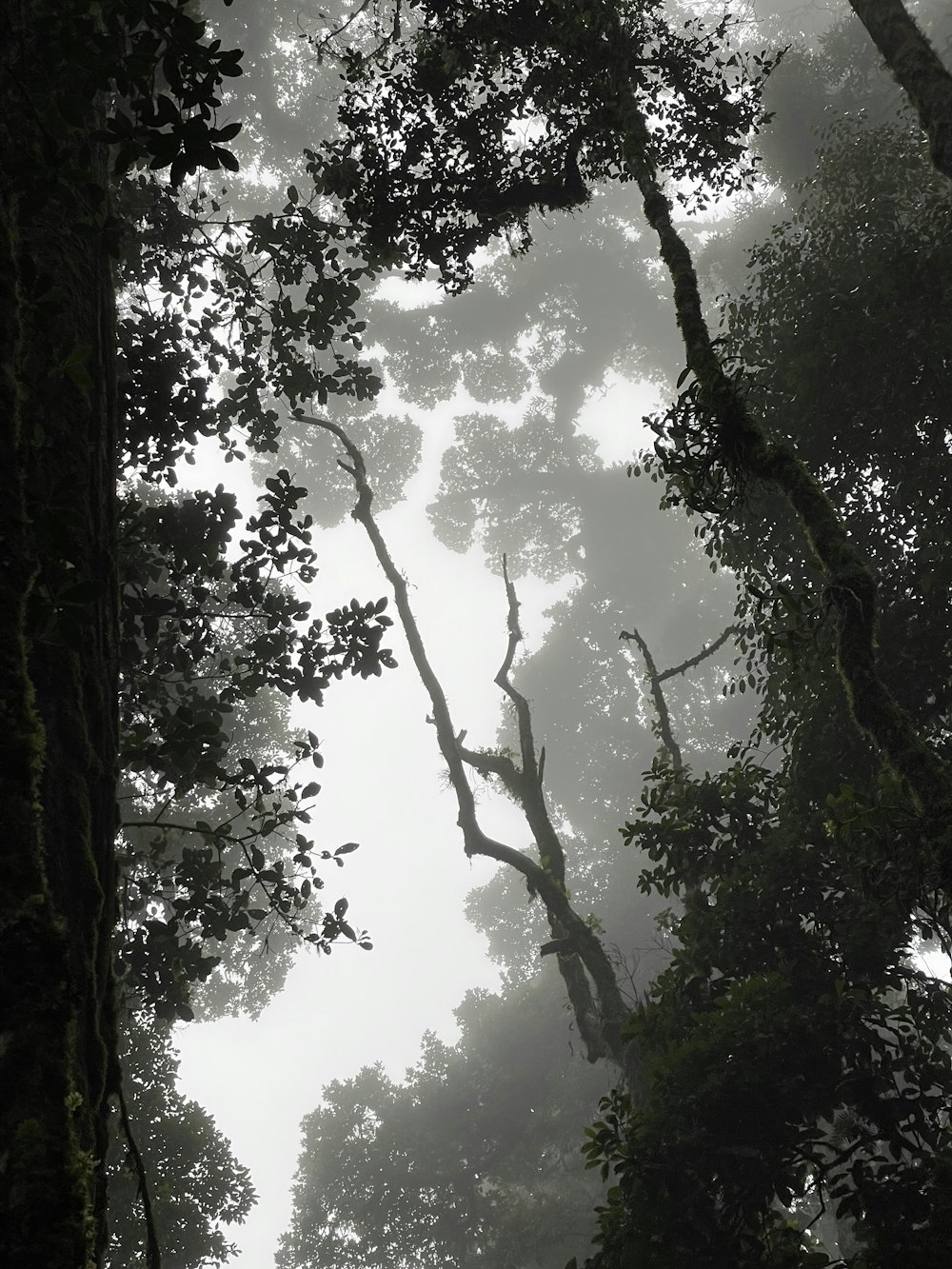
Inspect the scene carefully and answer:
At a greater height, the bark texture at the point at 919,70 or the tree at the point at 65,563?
the bark texture at the point at 919,70

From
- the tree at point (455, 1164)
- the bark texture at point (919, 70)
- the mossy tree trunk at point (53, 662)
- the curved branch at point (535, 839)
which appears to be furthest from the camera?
the tree at point (455, 1164)

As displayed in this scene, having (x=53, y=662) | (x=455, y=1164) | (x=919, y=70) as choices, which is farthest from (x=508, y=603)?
(x=455, y=1164)

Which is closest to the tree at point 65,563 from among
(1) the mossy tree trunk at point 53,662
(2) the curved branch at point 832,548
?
(1) the mossy tree trunk at point 53,662

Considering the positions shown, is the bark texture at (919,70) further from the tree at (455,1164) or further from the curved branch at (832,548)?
the tree at (455,1164)

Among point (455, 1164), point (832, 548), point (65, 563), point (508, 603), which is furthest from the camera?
point (455, 1164)

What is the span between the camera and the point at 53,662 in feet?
5.94

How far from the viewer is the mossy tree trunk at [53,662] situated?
1.13 metres

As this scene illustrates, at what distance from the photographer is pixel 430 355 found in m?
47.4

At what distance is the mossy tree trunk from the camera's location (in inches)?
44.7

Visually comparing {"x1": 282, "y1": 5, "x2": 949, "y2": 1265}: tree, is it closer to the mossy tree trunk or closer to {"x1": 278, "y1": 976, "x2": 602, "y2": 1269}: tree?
the mossy tree trunk

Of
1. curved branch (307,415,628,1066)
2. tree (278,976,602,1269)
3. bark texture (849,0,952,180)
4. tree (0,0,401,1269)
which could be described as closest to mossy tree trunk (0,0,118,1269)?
tree (0,0,401,1269)

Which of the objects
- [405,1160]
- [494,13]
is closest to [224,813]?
[405,1160]

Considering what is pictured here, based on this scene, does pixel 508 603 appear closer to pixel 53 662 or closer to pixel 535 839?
pixel 535 839

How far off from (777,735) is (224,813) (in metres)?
20.9
